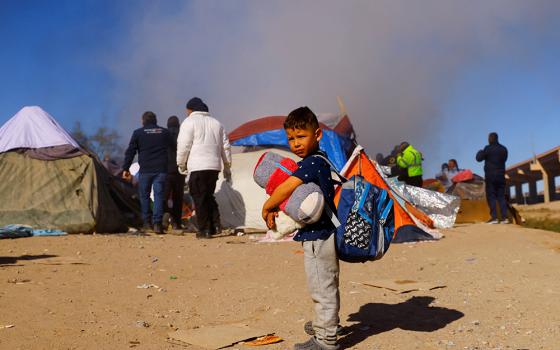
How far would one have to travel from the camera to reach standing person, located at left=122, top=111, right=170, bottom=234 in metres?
9.62

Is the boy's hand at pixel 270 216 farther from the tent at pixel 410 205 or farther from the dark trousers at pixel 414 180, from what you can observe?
the dark trousers at pixel 414 180

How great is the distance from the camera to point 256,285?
5.45 m

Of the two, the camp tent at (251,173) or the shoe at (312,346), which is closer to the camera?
the shoe at (312,346)

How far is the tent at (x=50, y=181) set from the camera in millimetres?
8953

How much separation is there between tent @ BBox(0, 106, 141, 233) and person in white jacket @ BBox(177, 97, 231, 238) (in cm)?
154

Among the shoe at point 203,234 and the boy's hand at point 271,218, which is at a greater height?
the boy's hand at point 271,218

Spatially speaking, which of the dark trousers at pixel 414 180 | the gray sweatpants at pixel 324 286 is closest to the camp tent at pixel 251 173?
the dark trousers at pixel 414 180

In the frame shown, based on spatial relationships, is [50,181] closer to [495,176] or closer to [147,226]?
[147,226]

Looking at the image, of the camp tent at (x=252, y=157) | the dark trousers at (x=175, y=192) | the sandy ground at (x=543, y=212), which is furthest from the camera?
the sandy ground at (x=543, y=212)

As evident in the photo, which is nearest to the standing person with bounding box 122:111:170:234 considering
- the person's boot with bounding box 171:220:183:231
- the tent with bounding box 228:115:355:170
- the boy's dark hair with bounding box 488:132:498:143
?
the person's boot with bounding box 171:220:183:231

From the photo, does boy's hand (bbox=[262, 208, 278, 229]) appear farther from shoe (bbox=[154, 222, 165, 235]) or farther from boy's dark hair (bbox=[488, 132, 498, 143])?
boy's dark hair (bbox=[488, 132, 498, 143])

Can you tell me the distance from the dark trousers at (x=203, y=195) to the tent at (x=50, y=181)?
5.08 feet

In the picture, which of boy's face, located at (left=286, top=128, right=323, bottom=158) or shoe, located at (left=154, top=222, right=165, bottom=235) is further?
shoe, located at (left=154, top=222, right=165, bottom=235)

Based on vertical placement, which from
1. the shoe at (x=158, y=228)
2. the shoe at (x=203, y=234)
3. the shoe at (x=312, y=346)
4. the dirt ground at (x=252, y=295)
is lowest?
the shoe at (x=312, y=346)
